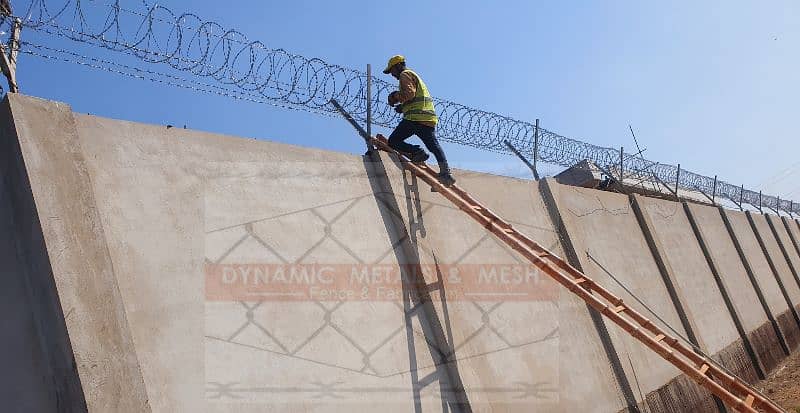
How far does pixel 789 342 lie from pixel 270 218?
484 inches

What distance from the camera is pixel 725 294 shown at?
9844mm

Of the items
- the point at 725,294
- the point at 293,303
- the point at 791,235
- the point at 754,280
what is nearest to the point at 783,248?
the point at 791,235

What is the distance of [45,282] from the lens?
2.70 m

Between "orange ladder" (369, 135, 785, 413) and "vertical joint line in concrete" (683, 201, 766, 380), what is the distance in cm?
553

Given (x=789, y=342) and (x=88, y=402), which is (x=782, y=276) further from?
(x=88, y=402)

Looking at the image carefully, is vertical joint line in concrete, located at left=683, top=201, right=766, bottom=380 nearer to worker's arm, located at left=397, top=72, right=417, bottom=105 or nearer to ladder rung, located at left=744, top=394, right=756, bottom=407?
ladder rung, located at left=744, top=394, right=756, bottom=407

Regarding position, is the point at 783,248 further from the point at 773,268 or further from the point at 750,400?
the point at 750,400

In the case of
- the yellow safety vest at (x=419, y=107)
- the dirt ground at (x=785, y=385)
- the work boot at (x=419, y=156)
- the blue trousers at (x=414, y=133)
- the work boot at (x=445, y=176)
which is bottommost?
the dirt ground at (x=785, y=385)

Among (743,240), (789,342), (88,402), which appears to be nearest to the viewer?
(88,402)

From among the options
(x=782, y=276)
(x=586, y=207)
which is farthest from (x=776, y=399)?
(x=782, y=276)

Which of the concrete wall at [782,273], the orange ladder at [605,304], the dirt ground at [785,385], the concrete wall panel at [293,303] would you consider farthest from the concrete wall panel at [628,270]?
the concrete wall at [782,273]

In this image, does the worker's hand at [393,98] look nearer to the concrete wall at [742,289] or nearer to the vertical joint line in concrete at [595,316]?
the vertical joint line in concrete at [595,316]

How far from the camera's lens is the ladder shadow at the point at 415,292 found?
420 centimetres

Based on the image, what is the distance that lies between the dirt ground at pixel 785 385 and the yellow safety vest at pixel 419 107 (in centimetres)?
534
